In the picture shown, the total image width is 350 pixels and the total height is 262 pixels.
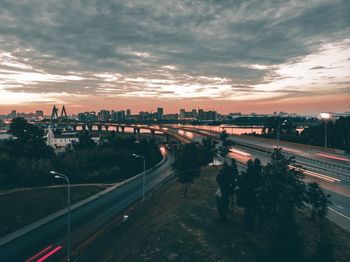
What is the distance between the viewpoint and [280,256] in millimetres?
26656

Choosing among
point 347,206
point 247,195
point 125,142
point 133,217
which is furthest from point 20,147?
point 347,206

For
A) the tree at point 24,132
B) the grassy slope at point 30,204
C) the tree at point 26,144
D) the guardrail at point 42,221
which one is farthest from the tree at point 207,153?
the tree at point 24,132

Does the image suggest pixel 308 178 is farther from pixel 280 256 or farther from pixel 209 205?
pixel 280 256

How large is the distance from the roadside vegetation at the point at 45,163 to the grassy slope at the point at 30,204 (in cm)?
1159

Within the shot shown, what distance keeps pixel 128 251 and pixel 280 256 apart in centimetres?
1752

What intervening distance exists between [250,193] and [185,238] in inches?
435

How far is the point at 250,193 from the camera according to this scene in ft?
129

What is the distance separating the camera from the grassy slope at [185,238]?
32156 millimetres

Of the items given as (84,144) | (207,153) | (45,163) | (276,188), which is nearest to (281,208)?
(276,188)

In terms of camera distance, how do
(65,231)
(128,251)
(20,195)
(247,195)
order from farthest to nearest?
(20,195) → (65,231) → (247,195) → (128,251)

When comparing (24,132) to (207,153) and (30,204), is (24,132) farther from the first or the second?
(207,153)

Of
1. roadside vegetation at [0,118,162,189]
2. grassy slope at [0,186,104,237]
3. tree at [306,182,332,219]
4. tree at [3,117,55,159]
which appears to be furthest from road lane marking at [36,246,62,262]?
tree at [3,117,55,159]

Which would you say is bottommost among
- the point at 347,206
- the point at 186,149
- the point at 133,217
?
the point at 133,217

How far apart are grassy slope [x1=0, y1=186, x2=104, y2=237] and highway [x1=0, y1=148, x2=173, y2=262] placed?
12.6 feet
